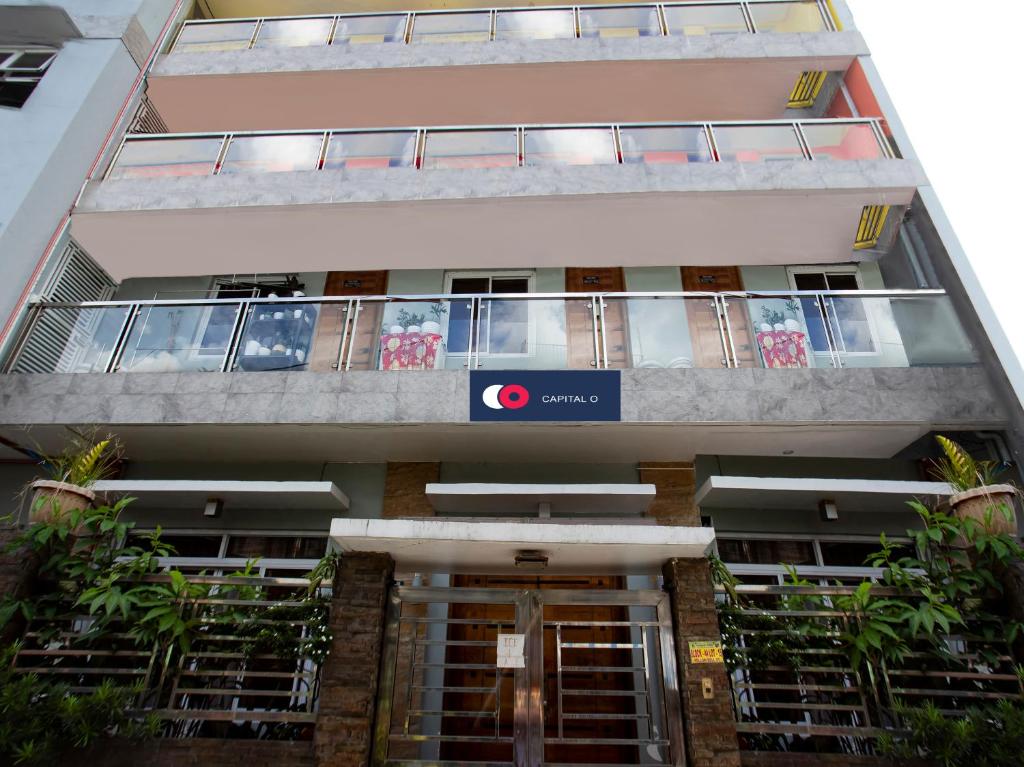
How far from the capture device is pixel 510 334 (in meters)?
7.71

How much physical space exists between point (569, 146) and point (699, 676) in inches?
294

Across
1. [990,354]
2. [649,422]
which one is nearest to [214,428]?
[649,422]

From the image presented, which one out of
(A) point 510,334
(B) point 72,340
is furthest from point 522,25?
(B) point 72,340

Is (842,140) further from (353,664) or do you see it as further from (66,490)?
(66,490)

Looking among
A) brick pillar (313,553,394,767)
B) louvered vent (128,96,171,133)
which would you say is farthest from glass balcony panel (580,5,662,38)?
brick pillar (313,553,394,767)

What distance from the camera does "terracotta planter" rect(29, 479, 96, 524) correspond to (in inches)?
228

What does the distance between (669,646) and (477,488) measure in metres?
3.06

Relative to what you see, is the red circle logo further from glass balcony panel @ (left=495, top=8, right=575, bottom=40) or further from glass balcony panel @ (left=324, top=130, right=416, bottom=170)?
glass balcony panel @ (left=495, top=8, right=575, bottom=40)

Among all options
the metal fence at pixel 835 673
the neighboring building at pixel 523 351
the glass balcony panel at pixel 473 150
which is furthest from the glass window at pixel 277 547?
the glass balcony panel at pixel 473 150

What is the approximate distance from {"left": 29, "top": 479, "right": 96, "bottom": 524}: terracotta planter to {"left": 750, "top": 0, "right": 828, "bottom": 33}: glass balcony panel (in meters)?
12.6

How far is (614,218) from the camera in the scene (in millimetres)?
9141

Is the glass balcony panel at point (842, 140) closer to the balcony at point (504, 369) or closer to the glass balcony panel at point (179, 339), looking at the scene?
the balcony at point (504, 369)

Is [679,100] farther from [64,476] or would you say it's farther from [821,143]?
[64,476]

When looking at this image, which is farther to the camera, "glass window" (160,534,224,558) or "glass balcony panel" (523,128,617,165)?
"glass balcony panel" (523,128,617,165)
